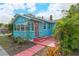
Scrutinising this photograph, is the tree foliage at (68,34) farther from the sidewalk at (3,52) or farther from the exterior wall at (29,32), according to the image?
the sidewalk at (3,52)

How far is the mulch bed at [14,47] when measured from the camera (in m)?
2.03

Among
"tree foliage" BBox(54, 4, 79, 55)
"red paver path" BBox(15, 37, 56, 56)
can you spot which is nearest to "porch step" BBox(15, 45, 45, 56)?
"red paver path" BBox(15, 37, 56, 56)

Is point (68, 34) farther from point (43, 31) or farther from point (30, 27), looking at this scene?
point (30, 27)

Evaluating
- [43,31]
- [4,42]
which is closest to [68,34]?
[43,31]

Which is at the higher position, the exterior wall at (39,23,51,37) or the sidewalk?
the exterior wall at (39,23,51,37)

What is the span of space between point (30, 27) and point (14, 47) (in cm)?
25

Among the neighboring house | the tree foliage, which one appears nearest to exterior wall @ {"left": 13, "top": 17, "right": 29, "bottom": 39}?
the neighboring house

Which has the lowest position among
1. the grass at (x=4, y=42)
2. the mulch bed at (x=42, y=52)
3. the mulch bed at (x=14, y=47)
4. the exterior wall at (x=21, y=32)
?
the mulch bed at (x=42, y=52)

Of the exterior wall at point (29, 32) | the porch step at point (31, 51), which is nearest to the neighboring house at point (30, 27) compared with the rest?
the exterior wall at point (29, 32)

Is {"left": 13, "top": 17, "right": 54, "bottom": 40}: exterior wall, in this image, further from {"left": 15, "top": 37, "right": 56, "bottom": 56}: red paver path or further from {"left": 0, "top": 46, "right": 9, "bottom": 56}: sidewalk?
{"left": 0, "top": 46, "right": 9, "bottom": 56}: sidewalk

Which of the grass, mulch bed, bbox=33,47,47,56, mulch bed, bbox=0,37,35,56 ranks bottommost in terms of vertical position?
mulch bed, bbox=33,47,47,56

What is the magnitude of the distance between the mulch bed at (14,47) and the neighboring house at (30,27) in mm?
62

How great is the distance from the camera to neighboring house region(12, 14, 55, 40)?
2025 mm

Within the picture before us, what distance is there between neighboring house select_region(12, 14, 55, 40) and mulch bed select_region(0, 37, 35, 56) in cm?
6
